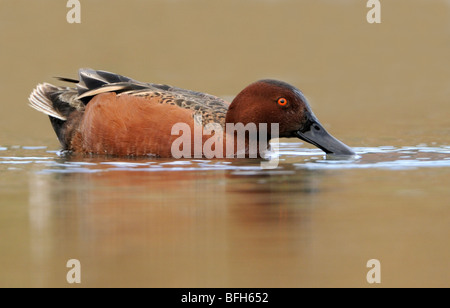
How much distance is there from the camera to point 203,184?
7691mm

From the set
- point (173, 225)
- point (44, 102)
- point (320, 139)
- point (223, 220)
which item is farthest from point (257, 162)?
point (44, 102)

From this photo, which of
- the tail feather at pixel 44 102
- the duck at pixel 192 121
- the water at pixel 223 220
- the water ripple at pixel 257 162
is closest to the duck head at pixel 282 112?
the duck at pixel 192 121

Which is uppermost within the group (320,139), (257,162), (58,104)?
(58,104)

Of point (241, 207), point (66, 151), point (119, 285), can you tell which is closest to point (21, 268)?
point (119, 285)

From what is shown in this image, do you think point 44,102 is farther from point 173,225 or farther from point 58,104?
point 173,225

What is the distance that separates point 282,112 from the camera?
947 centimetres

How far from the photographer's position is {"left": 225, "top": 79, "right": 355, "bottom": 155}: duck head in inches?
372

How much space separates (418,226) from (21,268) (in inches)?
110

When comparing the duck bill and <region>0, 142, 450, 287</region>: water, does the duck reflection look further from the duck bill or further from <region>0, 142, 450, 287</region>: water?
the duck bill

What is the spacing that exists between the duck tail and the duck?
49cm

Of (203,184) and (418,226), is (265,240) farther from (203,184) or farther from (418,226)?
(203,184)

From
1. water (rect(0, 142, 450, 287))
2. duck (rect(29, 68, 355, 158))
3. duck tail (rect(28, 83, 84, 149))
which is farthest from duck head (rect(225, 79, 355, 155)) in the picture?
duck tail (rect(28, 83, 84, 149))

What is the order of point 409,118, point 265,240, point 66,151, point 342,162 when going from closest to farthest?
point 265,240 < point 342,162 < point 66,151 < point 409,118

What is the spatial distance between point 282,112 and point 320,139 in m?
0.53
